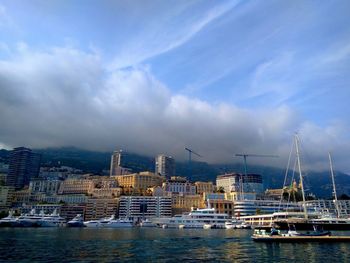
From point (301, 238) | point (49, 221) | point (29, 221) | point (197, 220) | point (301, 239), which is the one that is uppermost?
point (197, 220)

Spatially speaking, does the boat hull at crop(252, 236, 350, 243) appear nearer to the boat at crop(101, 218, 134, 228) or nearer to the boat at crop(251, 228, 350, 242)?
the boat at crop(251, 228, 350, 242)

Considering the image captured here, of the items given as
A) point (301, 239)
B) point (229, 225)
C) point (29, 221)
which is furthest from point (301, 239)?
point (29, 221)

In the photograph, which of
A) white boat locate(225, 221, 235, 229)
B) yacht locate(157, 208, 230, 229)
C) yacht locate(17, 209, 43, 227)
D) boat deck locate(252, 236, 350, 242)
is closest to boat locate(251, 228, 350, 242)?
boat deck locate(252, 236, 350, 242)

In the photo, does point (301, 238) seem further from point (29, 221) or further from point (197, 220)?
point (29, 221)

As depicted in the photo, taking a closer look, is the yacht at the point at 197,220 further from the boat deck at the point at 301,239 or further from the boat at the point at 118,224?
the boat deck at the point at 301,239

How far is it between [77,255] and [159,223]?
150 meters

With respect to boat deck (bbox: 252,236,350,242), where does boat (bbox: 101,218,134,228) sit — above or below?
above

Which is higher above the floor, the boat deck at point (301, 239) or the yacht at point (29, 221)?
the yacht at point (29, 221)

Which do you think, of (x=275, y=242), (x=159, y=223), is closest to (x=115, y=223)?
(x=159, y=223)

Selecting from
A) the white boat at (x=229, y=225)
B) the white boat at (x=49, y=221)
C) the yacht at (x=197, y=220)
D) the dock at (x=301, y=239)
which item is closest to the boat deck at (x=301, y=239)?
the dock at (x=301, y=239)

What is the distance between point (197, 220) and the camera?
7392 inches

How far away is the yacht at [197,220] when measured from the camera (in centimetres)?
18288

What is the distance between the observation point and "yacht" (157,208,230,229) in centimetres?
18288

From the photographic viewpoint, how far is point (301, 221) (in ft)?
369
